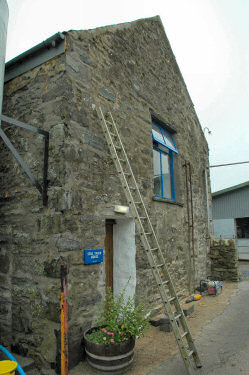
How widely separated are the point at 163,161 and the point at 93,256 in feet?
13.5

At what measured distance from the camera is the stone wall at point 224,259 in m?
9.73

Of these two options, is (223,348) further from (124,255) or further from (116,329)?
(124,255)

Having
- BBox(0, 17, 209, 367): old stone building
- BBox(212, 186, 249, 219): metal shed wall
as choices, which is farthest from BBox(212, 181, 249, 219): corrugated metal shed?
BBox(0, 17, 209, 367): old stone building

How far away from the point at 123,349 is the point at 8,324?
74.4 inches

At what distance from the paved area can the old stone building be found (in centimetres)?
125

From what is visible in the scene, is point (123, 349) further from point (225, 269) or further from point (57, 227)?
point (225, 269)

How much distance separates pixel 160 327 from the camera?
5070 millimetres

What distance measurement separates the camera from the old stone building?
377 centimetres

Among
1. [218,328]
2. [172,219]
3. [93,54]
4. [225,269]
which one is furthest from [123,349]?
[225,269]

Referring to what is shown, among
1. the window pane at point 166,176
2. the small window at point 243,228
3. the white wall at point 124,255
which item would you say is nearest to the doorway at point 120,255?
the white wall at point 124,255

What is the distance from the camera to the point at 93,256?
4.05m

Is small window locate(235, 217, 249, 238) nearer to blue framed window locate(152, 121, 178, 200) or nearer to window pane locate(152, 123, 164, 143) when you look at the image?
blue framed window locate(152, 121, 178, 200)

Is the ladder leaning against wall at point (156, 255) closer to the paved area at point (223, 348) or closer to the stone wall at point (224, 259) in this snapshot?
the paved area at point (223, 348)

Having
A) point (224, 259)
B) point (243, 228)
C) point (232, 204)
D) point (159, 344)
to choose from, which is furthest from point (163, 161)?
point (243, 228)
